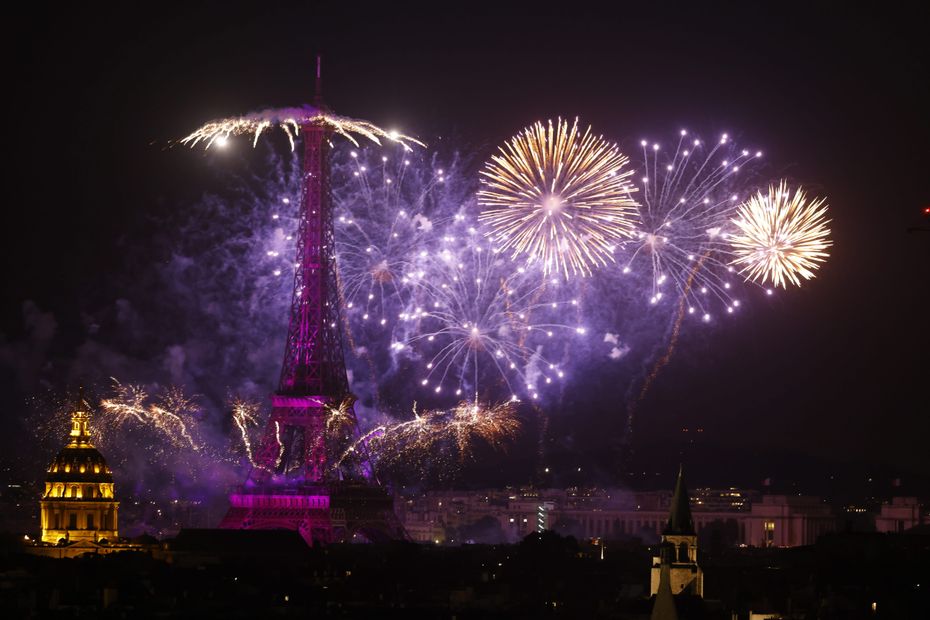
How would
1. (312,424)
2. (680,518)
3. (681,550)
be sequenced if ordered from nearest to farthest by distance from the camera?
1. (680,518)
2. (681,550)
3. (312,424)

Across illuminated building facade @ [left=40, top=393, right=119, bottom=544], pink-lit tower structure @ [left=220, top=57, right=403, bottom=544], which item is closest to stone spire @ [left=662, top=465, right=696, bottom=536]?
pink-lit tower structure @ [left=220, top=57, right=403, bottom=544]

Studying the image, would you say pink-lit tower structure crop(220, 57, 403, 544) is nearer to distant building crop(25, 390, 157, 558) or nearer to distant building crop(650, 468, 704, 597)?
distant building crop(25, 390, 157, 558)

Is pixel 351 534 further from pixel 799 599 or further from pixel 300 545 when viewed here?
pixel 799 599

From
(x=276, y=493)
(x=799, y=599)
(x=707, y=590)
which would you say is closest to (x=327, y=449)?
(x=276, y=493)

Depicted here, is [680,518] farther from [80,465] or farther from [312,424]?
[80,465]

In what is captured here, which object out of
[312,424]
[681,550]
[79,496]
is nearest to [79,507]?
[79,496]

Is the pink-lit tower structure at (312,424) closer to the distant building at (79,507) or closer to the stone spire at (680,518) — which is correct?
the distant building at (79,507)
